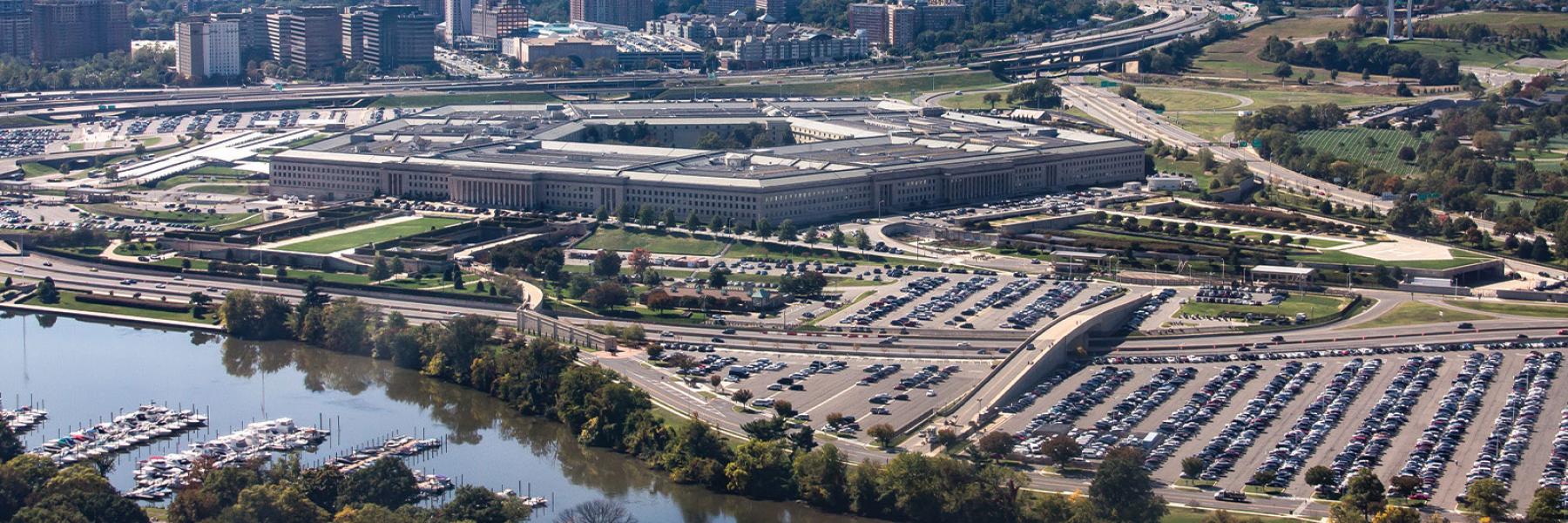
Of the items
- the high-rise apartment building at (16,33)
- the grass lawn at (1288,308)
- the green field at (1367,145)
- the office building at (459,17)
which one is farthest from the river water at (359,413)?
the office building at (459,17)

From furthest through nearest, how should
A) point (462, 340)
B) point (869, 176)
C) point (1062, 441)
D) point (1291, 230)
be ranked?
point (869, 176) → point (1291, 230) → point (462, 340) → point (1062, 441)

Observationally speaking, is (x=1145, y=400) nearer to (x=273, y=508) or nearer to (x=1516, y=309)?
(x=1516, y=309)

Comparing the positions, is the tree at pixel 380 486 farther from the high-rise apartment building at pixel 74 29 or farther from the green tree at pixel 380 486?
the high-rise apartment building at pixel 74 29

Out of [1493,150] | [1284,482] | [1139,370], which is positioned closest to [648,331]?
[1139,370]

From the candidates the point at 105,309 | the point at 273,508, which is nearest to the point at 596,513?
the point at 273,508

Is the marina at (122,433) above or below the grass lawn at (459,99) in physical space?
below

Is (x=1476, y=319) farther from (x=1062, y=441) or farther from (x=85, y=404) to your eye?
(x=85, y=404)
